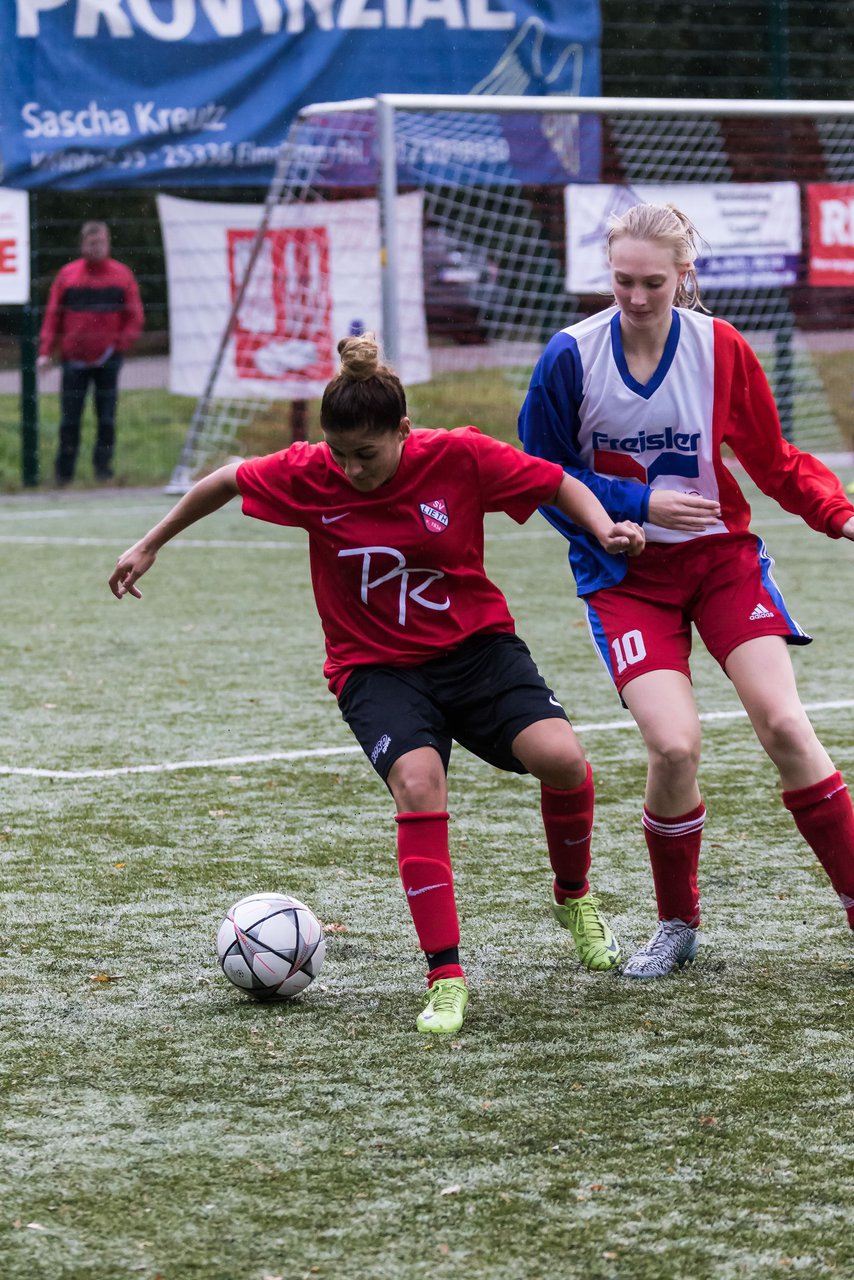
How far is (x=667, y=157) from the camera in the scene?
16297 millimetres

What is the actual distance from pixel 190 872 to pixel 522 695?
129cm

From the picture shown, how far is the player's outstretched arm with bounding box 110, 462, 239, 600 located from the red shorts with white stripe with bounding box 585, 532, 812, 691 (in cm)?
82

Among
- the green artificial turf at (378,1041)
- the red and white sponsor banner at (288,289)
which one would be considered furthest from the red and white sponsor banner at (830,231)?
the green artificial turf at (378,1041)

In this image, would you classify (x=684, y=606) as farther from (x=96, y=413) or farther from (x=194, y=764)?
(x=96, y=413)

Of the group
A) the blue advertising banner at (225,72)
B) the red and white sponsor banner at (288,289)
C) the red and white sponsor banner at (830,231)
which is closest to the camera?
the red and white sponsor banner at (288,289)

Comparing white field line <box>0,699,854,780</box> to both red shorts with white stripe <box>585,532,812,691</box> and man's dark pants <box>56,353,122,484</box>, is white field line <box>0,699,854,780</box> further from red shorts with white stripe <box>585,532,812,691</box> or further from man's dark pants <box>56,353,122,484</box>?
man's dark pants <box>56,353,122,484</box>

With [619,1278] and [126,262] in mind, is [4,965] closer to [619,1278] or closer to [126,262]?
[619,1278]

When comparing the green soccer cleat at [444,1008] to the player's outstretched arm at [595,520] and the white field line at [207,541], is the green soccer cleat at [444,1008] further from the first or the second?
the white field line at [207,541]

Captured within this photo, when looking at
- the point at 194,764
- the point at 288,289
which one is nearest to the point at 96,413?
the point at 288,289

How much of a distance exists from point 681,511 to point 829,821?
0.71 m

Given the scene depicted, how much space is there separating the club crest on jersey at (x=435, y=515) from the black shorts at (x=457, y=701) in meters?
0.27

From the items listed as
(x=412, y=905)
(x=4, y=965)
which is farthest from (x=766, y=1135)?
(x=4, y=965)

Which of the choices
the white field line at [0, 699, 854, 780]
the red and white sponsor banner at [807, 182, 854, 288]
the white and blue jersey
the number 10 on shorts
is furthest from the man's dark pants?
the number 10 on shorts

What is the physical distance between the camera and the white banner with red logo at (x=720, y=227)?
50.6 feet
